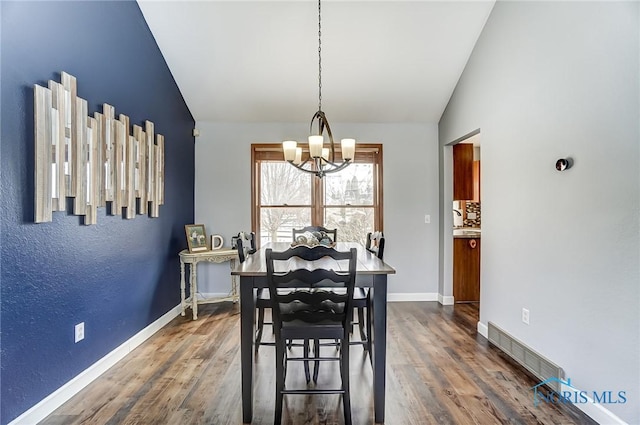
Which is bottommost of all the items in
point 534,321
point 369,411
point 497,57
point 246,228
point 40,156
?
point 369,411

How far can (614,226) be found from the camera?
1912 mm

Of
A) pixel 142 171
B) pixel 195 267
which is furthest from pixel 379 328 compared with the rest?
pixel 195 267

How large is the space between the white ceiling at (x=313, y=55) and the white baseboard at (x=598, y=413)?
126 inches

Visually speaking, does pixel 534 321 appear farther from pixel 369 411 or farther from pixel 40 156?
pixel 40 156

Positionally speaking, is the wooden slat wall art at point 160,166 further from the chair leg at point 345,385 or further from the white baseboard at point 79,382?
the chair leg at point 345,385

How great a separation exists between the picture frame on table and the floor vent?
3179mm

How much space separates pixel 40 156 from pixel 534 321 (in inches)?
134

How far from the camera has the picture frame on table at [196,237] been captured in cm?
409

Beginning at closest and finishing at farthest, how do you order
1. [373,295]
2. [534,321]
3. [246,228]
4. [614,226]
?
[614,226] → [373,295] → [534,321] → [246,228]

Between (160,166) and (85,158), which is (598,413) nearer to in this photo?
(85,158)

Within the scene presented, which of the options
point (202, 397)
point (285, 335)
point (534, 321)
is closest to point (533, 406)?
point (534, 321)

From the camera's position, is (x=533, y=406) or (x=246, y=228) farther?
(x=246, y=228)

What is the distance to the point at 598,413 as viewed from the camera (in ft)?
6.44

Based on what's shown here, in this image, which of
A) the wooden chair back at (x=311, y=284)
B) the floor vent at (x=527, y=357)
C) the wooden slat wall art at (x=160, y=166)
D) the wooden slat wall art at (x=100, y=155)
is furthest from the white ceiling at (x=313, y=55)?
the floor vent at (x=527, y=357)
